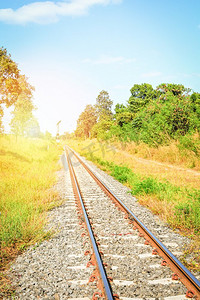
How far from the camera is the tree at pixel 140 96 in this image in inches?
1270

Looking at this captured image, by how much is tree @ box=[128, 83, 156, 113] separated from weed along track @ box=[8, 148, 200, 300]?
29.0 m

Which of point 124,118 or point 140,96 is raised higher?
point 140,96

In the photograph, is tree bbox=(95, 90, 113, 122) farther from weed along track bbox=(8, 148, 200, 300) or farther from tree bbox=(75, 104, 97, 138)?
weed along track bbox=(8, 148, 200, 300)

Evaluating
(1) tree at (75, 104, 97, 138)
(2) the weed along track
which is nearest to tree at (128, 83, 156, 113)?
(1) tree at (75, 104, 97, 138)

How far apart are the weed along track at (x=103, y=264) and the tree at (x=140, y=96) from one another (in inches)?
1142

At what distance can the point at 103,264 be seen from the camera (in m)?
3.18

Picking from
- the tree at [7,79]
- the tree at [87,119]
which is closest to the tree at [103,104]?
the tree at [87,119]

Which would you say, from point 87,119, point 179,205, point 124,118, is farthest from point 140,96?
point 179,205

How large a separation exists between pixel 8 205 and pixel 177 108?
13.7m

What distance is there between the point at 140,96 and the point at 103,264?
112 ft

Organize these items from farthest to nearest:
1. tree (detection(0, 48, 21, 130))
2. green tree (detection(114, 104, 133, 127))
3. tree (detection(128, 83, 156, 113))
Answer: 1. tree (detection(128, 83, 156, 113))
2. green tree (detection(114, 104, 133, 127))
3. tree (detection(0, 48, 21, 130))

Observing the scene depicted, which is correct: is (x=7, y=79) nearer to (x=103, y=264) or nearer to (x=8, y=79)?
(x=8, y=79)

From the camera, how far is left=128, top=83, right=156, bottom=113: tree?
32250 millimetres

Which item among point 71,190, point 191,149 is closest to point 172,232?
point 71,190
